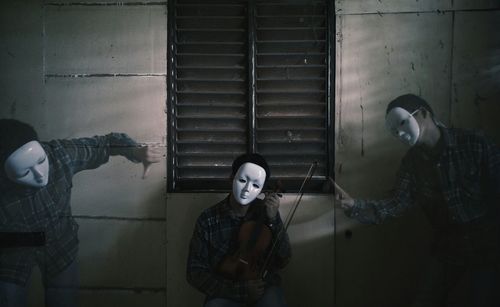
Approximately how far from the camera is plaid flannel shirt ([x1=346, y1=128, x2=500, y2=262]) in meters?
2.14

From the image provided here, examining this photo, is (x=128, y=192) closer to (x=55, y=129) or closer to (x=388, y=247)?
(x=55, y=129)

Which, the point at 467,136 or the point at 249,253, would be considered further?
the point at 467,136

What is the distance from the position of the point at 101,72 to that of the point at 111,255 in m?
1.10

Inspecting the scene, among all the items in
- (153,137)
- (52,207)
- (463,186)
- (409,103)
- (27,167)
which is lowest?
(52,207)

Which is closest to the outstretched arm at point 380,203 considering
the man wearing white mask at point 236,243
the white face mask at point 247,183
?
the man wearing white mask at point 236,243

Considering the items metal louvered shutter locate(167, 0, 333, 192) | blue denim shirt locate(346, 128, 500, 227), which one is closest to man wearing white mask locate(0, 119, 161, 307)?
metal louvered shutter locate(167, 0, 333, 192)

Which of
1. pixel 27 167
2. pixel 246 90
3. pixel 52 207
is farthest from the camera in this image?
pixel 246 90

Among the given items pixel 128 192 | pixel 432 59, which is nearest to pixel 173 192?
pixel 128 192

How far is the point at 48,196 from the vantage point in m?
2.25

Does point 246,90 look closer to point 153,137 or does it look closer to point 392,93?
point 153,137

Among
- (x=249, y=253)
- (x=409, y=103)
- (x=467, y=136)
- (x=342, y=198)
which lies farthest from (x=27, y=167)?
(x=467, y=136)

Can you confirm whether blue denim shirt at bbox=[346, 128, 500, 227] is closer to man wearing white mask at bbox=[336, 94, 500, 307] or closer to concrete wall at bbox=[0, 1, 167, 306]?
man wearing white mask at bbox=[336, 94, 500, 307]

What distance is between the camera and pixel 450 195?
2.16 meters

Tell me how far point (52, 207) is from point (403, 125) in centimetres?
208
